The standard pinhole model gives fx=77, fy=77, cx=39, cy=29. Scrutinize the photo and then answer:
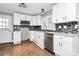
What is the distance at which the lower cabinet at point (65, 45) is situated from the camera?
225 centimetres

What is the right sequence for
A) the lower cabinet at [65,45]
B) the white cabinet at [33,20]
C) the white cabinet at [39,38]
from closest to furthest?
1. the lower cabinet at [65,45]
2. the white cabinet at [39,38]
3. the white cabinet at [33,20]

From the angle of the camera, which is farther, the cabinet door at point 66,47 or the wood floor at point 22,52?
the wood floor at point 22,52

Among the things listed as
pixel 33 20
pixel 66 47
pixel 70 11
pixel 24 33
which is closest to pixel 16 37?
pixel 24 33

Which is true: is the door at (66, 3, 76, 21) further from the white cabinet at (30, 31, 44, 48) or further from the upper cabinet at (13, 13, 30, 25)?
the upper cabinet at (13, 13, 30, 25)

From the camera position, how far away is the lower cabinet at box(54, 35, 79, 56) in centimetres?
225

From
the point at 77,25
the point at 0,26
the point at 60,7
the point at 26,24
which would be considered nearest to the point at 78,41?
the point at 77,25

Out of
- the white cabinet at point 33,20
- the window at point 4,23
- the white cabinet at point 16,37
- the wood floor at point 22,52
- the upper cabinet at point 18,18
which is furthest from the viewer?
the white cabinet at point 33,20

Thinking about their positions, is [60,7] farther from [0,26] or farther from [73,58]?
[0,26]

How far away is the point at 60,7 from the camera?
314cm

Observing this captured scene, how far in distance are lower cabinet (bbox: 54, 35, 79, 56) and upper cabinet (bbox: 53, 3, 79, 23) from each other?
0.67 meters

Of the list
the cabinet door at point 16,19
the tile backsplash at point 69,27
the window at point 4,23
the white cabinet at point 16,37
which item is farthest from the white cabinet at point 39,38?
the window at point 4,23

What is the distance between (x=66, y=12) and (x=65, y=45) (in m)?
1.18

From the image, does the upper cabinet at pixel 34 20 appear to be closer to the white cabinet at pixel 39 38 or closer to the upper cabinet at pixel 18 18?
the upper cabinet at pixel 18 18

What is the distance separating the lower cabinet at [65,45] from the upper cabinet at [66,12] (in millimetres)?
672
